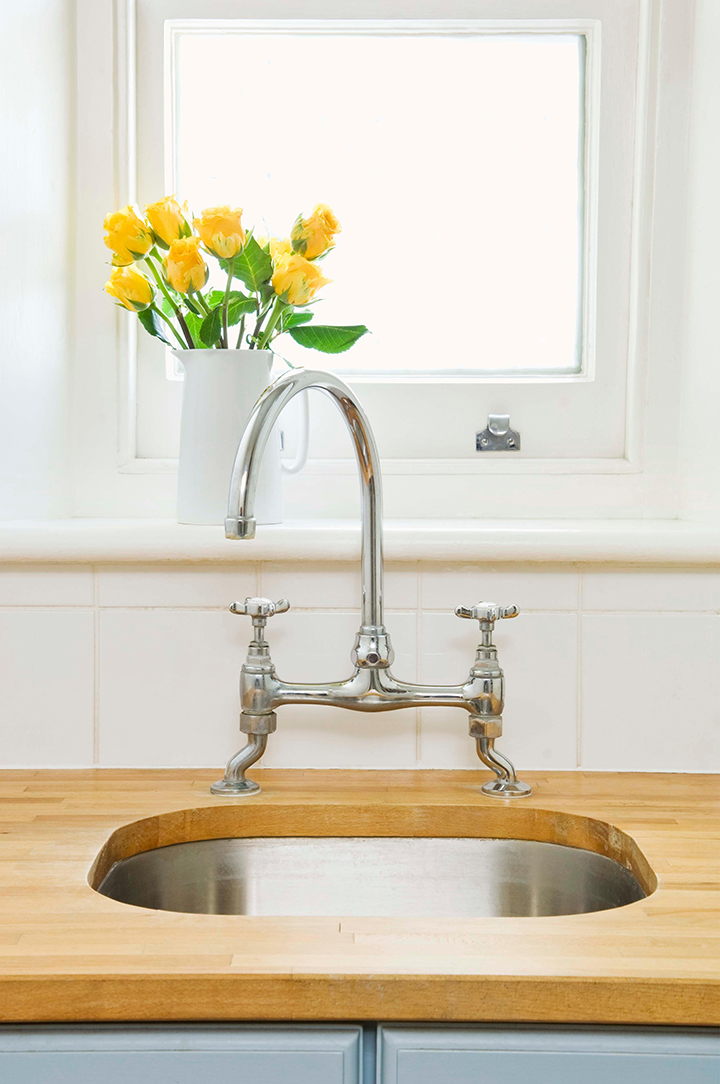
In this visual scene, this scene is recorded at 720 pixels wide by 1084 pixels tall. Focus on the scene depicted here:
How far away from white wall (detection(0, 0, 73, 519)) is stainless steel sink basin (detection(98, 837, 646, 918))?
1.50ft

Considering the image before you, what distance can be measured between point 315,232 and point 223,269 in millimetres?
109

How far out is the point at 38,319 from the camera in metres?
1.19

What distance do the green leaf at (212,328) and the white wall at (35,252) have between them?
22cm

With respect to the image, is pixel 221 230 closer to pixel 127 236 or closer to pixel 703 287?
pixel 127 236

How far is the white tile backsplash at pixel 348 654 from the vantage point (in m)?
1.05

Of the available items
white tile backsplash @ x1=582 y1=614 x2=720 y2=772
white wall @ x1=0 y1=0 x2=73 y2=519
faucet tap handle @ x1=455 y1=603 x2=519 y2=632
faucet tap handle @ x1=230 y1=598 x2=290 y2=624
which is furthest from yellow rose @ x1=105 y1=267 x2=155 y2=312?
white tile backsplash @ x1=582 y1=614 x2=720 y2=772

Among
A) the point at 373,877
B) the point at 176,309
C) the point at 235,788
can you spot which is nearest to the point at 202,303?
the point at 176,309

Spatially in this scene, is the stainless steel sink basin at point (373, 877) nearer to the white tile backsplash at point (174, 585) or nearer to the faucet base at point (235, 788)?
the faucet base at point (235, 788)

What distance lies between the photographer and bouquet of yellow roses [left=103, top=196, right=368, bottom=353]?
3.44 feet

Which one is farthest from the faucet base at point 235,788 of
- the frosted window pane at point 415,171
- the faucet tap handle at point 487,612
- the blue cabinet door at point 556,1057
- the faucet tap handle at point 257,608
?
the frosted window pane at point 415,171

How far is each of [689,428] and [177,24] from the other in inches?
33.4

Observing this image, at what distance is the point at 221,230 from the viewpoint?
3.38 ft

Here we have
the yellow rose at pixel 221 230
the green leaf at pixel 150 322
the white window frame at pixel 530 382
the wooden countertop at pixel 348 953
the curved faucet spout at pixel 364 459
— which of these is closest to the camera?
the wooden countertop at pixel 348 953

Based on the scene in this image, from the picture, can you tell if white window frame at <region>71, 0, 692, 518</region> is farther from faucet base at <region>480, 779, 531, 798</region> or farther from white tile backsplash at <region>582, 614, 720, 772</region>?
faucet base at <region>480, 779, 531, 798</region>
